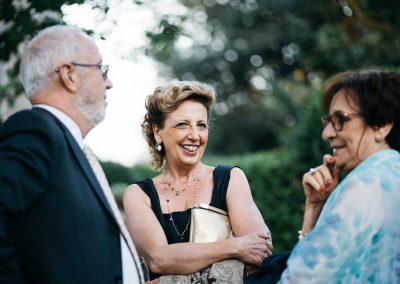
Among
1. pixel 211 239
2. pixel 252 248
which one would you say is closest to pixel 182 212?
pixel 211 239

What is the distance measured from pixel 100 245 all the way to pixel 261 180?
8087 mm

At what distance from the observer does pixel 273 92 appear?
1958 cm

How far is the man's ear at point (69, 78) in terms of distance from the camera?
3.07 meters

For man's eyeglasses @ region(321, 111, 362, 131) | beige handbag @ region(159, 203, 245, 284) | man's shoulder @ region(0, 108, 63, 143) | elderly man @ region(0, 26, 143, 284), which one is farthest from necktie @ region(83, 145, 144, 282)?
man's eyeglasses @ region(321, 111, 362, 131)

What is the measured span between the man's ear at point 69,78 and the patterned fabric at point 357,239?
4.45ft

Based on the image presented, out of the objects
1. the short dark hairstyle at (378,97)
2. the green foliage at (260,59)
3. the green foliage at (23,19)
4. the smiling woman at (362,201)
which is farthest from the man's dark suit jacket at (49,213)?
the green foliage at (260,59)

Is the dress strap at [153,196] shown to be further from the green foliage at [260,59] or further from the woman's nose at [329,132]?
the green foliage at [260,59]

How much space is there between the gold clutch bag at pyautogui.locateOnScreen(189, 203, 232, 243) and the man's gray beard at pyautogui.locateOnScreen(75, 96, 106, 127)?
981 mm

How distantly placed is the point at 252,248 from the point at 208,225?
324 millimetres

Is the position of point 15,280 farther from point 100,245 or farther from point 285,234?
point 285,234

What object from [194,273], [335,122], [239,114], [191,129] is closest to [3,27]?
[191,129]

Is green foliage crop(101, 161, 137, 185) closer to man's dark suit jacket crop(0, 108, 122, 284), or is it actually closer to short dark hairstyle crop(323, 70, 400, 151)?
man's dark suit jacket crop(0, 108, 122, 284)

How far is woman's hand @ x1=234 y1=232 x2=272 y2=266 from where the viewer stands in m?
3.60

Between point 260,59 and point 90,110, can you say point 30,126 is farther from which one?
point 260,59
